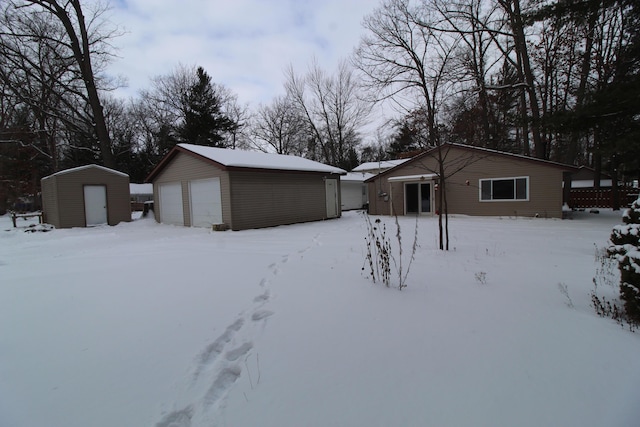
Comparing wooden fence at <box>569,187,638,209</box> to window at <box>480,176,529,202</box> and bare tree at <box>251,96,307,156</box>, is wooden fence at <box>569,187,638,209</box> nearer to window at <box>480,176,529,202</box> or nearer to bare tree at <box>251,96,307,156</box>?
window at <box>480,176,529,202</box>

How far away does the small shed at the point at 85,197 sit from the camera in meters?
13.1

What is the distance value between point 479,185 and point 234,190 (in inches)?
445

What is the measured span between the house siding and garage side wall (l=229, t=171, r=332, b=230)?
4.68 metres

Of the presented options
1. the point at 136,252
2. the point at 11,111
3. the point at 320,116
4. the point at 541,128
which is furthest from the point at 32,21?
the point at 541,128

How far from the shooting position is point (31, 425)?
1.83 m

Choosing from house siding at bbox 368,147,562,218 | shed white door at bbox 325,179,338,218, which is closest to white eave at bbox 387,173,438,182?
house siding at bbox 368,147,562,218

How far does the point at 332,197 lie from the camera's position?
1623 centimetres

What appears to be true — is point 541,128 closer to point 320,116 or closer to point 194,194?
point 194,194

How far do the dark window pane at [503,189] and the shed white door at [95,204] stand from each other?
59.9 feet

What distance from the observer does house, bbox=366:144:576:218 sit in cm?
1317

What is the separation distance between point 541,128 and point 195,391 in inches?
356

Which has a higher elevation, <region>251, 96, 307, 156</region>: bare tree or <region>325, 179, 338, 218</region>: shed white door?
<region>251, 96, 307, 156</region>: bare tree

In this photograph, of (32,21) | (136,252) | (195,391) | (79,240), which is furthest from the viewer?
(32,21)

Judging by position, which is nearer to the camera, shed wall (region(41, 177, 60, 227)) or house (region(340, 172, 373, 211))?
shed wall (region(41, 177, 60, 227))
